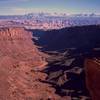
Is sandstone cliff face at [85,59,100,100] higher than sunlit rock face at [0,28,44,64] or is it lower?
higher


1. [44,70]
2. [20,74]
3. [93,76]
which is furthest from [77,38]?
[93,76]

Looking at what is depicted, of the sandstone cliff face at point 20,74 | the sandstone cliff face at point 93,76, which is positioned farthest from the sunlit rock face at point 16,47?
the sandstone cliff face at point 93,76

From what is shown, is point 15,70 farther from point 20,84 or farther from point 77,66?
point 77,66

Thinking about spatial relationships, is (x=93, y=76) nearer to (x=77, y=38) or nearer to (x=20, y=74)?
(x=20, y=74)

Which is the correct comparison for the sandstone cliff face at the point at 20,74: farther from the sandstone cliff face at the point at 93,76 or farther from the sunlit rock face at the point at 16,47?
the sandstone cliff face at the point at 93,76

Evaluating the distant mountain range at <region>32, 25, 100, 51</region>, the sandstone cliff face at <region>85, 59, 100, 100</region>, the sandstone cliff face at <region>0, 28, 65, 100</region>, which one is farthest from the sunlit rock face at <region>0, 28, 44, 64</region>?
the sandstone cliff face at <region>85, 59, 100, 100</region>

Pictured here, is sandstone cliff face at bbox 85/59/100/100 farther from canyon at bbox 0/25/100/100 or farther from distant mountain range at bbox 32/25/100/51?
distant mountain range at bbox 32/25/100/51
